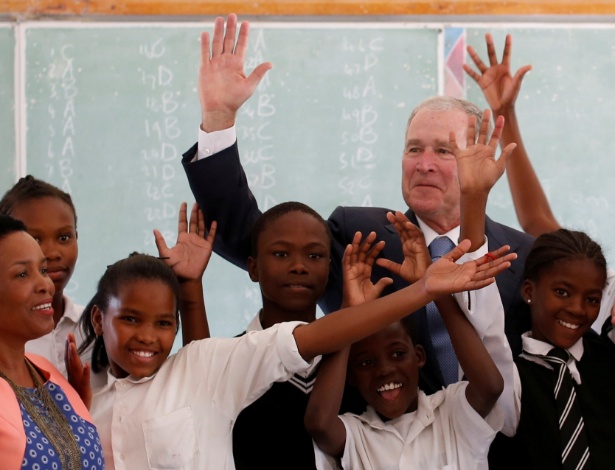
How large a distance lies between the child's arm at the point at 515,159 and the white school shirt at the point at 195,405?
1169mm

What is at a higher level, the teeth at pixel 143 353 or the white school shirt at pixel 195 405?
the teeth at pixel 143 353

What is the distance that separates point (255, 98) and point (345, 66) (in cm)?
39

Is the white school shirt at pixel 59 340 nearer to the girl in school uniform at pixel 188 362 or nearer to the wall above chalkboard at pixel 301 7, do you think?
the girl in school uniform at pixel 188 362

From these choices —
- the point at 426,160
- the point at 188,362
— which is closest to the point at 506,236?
the point at 426,160

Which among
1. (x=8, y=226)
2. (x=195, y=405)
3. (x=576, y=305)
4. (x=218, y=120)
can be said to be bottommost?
(x=195, y=405)

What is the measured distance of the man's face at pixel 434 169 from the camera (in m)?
2.72

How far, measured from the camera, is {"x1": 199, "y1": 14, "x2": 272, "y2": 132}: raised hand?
8.67 ft

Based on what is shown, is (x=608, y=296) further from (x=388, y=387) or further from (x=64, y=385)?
(x=64, y=385)

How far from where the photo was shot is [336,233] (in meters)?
2.77

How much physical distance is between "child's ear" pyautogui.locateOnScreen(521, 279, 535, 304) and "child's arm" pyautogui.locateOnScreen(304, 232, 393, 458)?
43cm

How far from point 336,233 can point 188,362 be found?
0.66 meters

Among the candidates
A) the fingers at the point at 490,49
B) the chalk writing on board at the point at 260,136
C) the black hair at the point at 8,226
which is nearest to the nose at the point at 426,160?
the fingers at the point at 490,49

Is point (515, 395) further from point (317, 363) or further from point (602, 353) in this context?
point (317, 363)

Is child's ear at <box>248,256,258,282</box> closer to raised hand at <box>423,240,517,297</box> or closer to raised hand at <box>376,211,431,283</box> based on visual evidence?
raised hand at <box>376,211,431,283</box>
